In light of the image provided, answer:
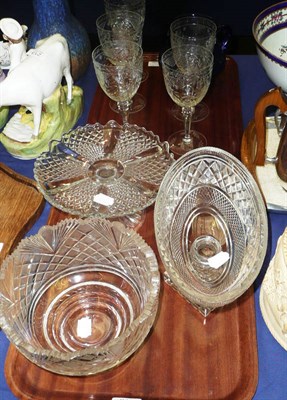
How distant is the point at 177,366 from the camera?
0.56 meters

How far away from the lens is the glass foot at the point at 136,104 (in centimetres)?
94

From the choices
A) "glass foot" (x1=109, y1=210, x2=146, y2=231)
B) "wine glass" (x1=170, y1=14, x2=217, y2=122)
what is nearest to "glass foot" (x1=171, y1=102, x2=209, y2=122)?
"wine glass" (x1=170, y1=14, x2=217, y2=122)

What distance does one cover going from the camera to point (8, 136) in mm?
856

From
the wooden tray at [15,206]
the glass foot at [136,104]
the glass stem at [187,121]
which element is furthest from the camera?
the glass foot at [136,104]

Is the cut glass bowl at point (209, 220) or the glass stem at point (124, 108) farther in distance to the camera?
the glass stem at point (124, 108)

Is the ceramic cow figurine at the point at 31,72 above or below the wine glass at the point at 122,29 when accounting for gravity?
below

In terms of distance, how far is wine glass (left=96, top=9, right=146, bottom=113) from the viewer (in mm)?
953

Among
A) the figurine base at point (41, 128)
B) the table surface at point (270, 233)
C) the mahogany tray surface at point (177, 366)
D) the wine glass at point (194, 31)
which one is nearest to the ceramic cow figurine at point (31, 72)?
the figurine base at point (41, 128)

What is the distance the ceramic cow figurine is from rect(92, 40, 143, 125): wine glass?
0.22 ft

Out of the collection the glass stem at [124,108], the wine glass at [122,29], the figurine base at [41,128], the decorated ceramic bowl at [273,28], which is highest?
the wine glass at [122,29]

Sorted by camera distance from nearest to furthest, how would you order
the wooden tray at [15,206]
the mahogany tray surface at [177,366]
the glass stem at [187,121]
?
the mahogany tray surface at [177,366]
the wooden tray at [15,206]
the glass stem at [187,121]

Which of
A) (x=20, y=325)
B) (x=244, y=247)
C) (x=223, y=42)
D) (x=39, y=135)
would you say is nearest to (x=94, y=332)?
(x=20, y=325)

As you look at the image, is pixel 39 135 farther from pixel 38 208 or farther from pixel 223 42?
pixel 223 42

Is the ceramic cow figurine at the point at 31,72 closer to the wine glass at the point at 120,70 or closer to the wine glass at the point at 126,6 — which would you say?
the wine glass at the point at 120,70
